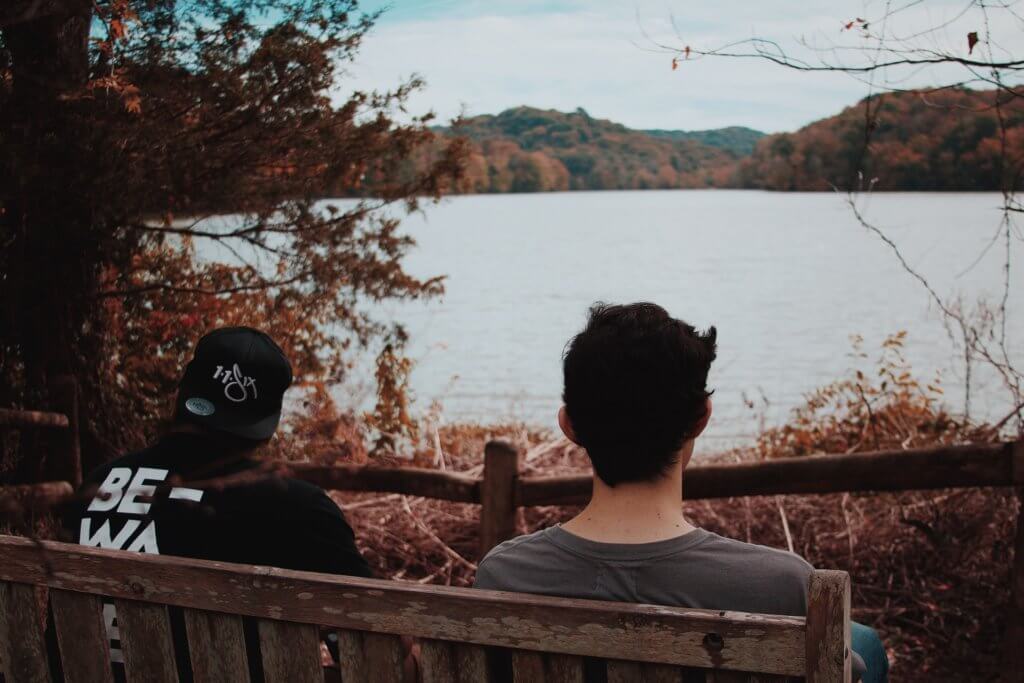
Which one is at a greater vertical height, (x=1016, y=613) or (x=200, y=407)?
(x=200, y=407)

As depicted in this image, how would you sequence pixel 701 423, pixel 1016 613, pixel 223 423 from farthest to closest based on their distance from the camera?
pixel 1016 613, pixel 223 423, pixel 701 423

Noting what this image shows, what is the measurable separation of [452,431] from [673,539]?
22.6 feet

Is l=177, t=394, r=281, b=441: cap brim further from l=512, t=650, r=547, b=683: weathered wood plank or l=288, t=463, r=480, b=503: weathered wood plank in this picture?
l=288, t=463, r=480, b=503: weathered wood plank

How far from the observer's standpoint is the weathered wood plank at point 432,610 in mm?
1521

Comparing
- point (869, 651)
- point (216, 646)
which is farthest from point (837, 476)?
point (216, 646)

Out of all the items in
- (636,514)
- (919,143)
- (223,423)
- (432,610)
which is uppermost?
(919,143)

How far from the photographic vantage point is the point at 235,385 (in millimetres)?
2447

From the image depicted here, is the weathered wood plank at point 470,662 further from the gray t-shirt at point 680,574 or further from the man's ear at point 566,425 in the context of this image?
the man's ear at point 566,425

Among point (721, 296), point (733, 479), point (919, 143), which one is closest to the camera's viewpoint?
point (733, 479)

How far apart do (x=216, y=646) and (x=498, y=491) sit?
2.56 m

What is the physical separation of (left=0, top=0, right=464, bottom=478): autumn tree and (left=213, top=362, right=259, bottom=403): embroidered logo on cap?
5.51ft

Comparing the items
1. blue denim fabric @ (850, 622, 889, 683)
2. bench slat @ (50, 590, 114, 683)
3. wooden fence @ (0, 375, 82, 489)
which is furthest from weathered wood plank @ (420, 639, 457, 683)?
wooden fence @ (0, 375, 82, 489)

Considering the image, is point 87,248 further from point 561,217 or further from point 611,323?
point 561,217

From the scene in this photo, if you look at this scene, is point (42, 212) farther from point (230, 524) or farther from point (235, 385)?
point (230, 524)
